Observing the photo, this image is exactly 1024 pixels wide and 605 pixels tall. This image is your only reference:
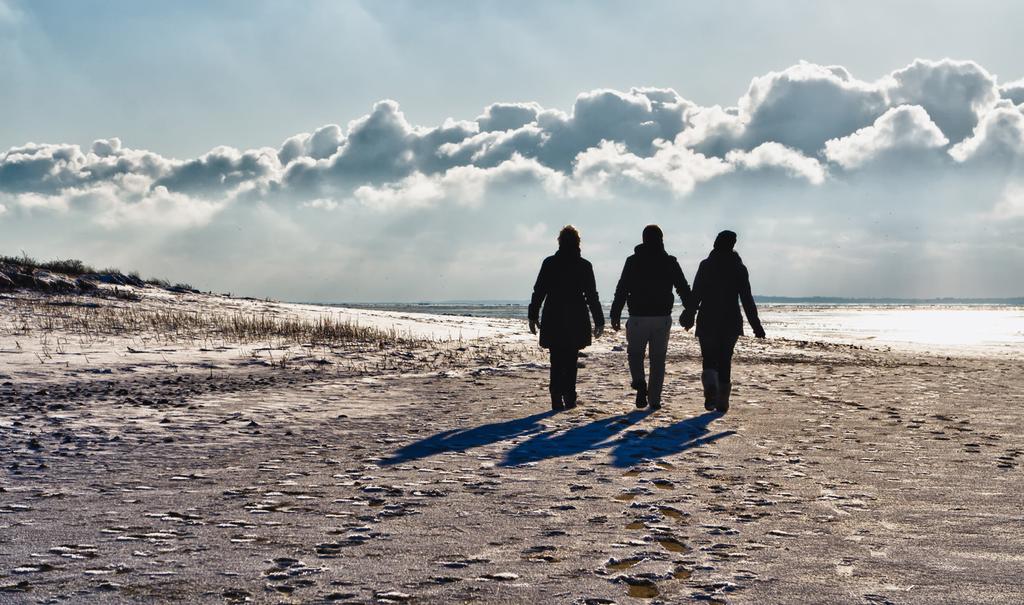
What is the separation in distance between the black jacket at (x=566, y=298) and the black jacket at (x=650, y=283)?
39cm

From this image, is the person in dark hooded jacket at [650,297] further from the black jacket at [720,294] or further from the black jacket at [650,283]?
the black jacket at [720,294]

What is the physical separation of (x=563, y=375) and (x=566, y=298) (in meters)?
1.05

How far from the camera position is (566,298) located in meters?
10.6

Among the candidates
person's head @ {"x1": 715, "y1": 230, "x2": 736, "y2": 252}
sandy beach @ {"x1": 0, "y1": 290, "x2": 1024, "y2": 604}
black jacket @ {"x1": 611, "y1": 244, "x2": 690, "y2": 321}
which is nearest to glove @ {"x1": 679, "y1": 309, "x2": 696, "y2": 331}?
black jacket @ {"x1": 611, "y1": 244, "x2": 690, "y2": 321}

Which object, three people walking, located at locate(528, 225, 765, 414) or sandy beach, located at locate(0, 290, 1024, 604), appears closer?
sandy beach, located at locate(0, 290, 1024, 604)

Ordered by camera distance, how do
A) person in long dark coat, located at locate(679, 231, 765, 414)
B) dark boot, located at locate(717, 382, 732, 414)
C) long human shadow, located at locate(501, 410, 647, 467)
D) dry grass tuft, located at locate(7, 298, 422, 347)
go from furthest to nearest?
dry grass tuft, located at locate(7, 298, 422, 347)
person in long dark coat, located at locate(679, 231, 765, 414)
dark boot, located at locate(717, 382, 732, 414)
long human shadow, located at locate(501, 410, 647, 467)

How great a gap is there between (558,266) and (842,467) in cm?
494

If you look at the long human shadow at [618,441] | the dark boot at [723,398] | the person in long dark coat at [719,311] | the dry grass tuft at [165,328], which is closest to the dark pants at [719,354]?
the person in long dark coat at [719,311]

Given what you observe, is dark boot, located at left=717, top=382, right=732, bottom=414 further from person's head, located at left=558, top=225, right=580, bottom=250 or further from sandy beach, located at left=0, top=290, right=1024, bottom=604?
person's head, located at left=558, top=225, right=580, bottom=250

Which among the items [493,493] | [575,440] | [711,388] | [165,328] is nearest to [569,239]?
[711,388]

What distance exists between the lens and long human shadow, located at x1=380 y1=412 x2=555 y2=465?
7.19m

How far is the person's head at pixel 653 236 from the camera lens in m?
10.6

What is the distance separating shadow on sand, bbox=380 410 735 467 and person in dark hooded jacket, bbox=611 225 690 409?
121cm

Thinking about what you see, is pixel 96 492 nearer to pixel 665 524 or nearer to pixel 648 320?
pixel 665 524
